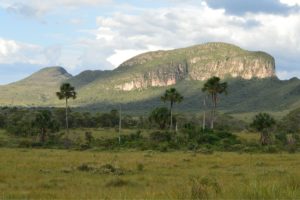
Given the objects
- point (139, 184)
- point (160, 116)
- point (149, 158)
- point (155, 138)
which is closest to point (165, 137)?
point (155, 138)

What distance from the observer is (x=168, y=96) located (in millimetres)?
93438

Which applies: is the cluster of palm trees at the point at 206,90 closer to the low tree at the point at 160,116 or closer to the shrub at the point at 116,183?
the low tree at the point at 160,116

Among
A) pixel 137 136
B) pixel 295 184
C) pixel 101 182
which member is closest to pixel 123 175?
pixel 101 182

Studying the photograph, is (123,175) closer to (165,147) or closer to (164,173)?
(164,173)

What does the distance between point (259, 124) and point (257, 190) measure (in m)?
72.8

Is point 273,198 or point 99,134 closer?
point 273,198

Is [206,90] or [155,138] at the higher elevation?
[206,90]

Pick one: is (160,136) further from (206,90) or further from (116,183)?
(116,183)

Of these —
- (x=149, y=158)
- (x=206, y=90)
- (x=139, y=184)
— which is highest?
(x=206, y=90)

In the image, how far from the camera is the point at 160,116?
99.1 meters

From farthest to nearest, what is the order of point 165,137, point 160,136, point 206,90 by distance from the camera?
point 206,90, point 160,136, point 165,137

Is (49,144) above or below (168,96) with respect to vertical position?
below

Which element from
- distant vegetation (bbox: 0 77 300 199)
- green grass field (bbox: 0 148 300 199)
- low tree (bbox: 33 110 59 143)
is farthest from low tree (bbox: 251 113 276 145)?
green grass field (bbox: 0 148 300 199)

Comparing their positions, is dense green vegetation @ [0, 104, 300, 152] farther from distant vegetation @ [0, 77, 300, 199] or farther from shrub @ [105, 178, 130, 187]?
shrub @ [105, 178, 130, 187]
